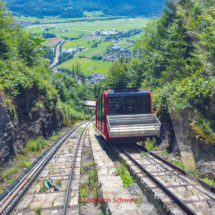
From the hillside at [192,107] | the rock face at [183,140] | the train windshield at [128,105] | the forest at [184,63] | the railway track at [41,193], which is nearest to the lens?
the railway track at [41,193]

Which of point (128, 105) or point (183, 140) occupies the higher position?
point (128, 105)

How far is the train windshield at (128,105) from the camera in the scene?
1223cm

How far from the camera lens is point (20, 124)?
41.4 feet

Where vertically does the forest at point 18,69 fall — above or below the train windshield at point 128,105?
above

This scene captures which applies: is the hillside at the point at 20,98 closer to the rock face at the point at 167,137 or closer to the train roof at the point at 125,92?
the train roof at the point at 125,92

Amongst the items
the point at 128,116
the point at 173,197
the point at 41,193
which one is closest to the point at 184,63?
the point at 128,116

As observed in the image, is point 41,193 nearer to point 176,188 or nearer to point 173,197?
point 173,197

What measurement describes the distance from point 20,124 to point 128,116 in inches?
267

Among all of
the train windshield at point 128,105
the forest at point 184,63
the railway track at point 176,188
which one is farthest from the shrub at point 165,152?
the train windshield at point 128,105

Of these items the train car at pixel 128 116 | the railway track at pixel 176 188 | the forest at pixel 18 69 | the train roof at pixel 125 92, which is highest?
the forest at pixel 18 69

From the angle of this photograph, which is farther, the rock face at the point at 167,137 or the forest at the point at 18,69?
the forest at the point at 18,69

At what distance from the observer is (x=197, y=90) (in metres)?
10.3

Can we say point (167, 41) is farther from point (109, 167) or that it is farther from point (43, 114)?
point (109, 167)

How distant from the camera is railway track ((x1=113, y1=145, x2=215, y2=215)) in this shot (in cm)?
550
